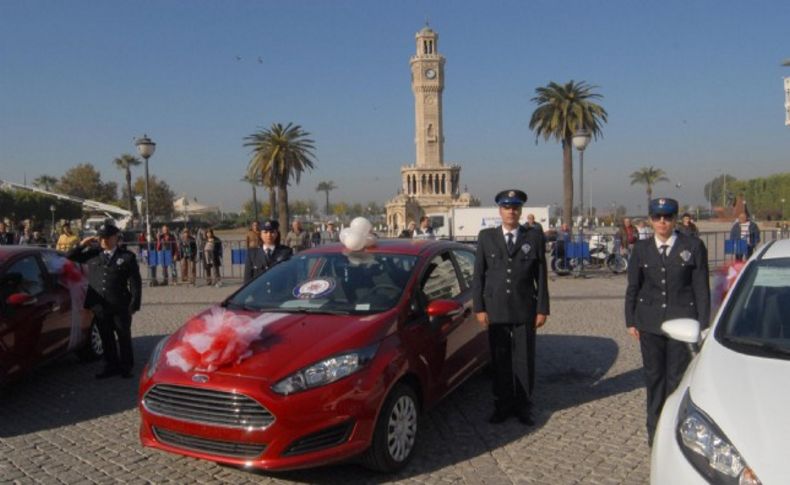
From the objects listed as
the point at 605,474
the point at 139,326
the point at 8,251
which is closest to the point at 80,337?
the point at 8,251

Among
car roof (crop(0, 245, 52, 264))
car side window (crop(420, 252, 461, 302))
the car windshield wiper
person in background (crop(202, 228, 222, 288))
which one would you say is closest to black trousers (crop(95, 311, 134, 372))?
car roof (crop(0, 245, 52, 264))

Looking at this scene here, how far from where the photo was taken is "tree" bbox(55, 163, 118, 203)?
94.1 metres

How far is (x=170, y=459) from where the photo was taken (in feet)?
14.6

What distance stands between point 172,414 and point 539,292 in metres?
2.90

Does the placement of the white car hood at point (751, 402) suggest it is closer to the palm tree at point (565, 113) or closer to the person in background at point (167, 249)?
the person in background at point (167, 249)

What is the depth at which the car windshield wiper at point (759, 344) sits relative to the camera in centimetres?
298

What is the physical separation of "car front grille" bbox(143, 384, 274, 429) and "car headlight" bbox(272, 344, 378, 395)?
0.58 ft

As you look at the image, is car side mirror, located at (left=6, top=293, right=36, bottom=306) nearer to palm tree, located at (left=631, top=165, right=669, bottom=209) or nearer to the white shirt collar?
the white shirt collar

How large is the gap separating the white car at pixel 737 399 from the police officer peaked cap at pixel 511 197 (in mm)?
1789

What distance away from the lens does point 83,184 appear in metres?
94.5

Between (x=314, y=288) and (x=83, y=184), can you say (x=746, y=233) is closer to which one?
(x=314, y=288)

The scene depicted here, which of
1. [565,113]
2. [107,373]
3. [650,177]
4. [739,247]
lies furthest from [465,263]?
[650,177]

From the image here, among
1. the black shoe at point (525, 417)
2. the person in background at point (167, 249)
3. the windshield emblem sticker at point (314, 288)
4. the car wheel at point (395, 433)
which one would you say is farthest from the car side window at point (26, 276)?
the person in background at point (167, 249)

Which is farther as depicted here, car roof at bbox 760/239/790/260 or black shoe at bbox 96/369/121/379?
black shoe at bbox 96/369/121/379
